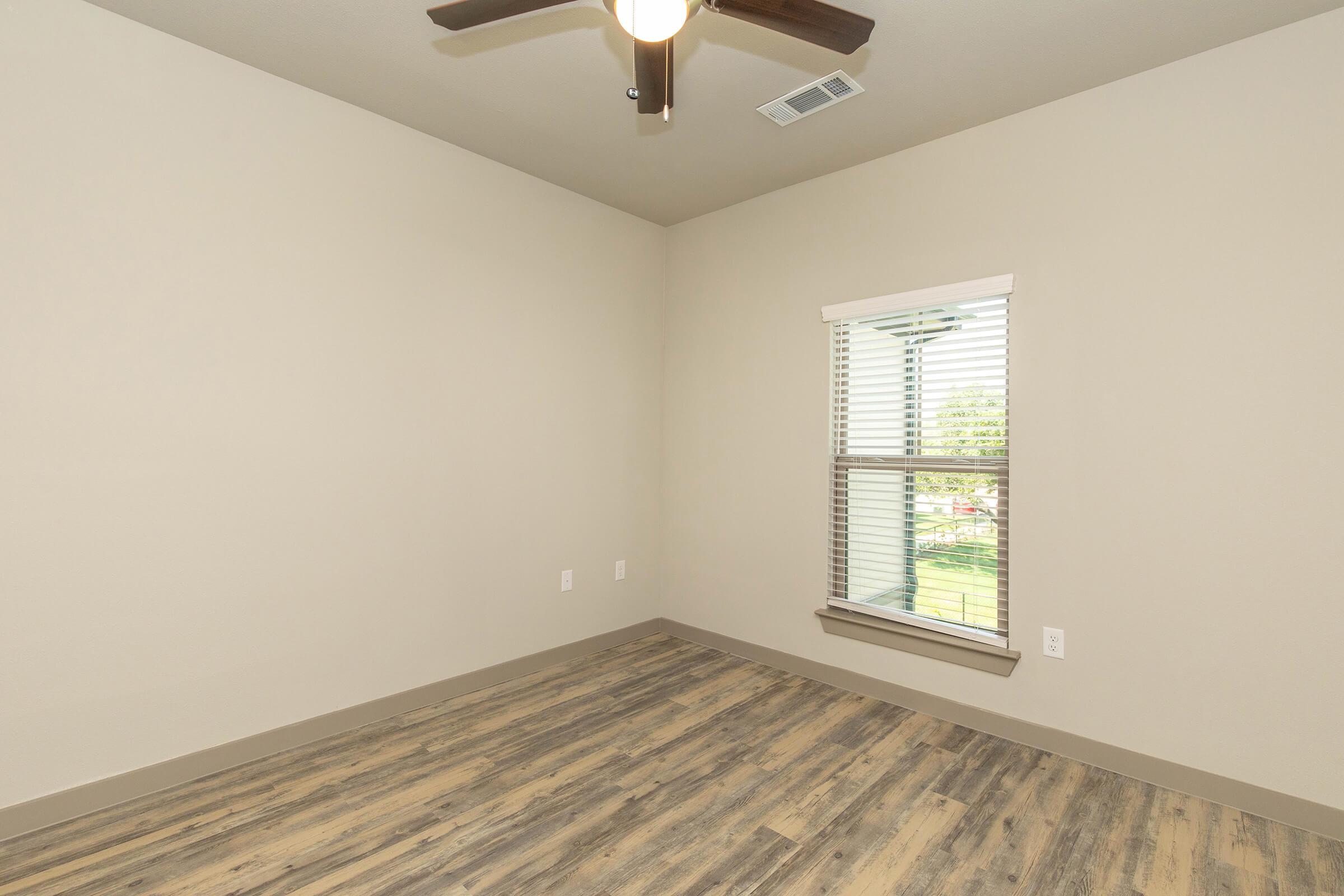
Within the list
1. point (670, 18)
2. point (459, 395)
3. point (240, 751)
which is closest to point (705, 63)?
point (670, 18)

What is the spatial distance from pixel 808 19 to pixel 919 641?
103 inches

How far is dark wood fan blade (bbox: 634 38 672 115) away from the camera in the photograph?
1804 mm

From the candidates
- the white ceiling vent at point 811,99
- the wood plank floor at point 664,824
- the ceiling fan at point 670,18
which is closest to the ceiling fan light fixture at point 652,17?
the ceiling fan at point 670,18

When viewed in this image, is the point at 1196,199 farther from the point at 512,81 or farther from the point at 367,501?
the point at 367,501

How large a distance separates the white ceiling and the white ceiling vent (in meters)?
0.04

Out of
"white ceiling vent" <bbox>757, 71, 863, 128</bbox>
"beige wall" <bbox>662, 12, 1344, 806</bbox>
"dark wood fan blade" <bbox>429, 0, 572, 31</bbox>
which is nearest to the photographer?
"dark wood fan blade" <bbox>429, 0, 572, 31</bbox>

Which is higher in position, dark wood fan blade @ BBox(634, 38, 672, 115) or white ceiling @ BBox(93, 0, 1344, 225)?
white ceiling @ BBox(93, 0, 1344, 225)

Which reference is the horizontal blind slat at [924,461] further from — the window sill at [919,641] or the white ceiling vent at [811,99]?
the white ceiling vent at [811,99]

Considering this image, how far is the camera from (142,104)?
2311 mm

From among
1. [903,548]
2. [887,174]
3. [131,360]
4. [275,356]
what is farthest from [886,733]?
[131,360]

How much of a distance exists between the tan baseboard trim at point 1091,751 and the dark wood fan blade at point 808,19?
2718mm

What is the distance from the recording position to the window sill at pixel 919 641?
281 cm

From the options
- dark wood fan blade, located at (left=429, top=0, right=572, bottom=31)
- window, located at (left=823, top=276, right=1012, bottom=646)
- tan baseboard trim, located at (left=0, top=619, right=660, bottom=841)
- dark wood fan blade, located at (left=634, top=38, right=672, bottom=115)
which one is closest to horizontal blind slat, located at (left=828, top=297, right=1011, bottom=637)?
window, located at (left=823, top=276, right=1012, bottom=646)

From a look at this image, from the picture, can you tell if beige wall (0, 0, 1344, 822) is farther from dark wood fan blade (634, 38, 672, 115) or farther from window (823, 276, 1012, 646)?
dark wood fan blade (634, 38, 672, 115)
